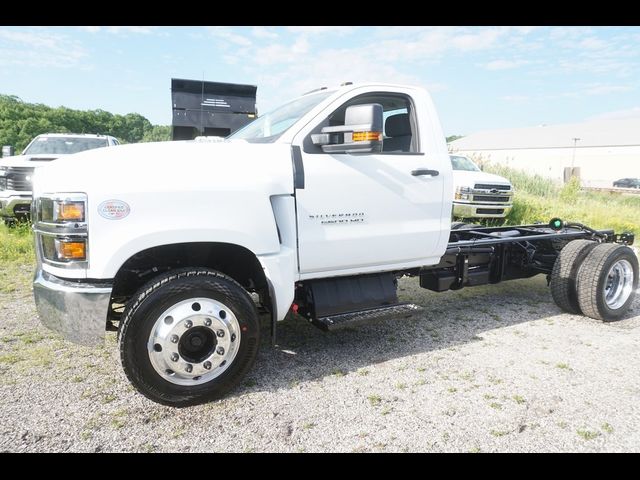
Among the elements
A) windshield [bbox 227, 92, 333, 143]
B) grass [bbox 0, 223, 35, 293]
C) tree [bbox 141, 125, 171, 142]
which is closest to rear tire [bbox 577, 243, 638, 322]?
windshield [bbox 227, 92, 333, 143]

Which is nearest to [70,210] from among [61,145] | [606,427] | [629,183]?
[606,427]

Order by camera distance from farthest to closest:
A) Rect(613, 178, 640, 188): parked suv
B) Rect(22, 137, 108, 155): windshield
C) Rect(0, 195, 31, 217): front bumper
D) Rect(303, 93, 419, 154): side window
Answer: Rect(613, 178, 640, 188): parked suv
Rect(22, 137, 108, 155): windshield
Rect(0, 195, 31, 217): front bumper
Rect(303, 93, 419, 154): side window

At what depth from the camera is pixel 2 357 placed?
3.55 metres

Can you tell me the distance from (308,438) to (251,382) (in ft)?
2.63

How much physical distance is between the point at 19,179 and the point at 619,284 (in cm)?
941

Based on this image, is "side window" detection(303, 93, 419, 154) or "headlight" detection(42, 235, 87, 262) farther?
"side window" detection(303, 93, 419, 154)

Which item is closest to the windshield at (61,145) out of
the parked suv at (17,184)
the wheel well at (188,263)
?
the parked suv at (17,184)

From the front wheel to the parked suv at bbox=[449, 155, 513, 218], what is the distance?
340 inches

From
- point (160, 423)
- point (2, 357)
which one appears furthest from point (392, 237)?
point (2, 357)

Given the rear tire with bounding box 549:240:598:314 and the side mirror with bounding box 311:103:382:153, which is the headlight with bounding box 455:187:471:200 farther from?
the side mirror with bounding box 311:103:382:153

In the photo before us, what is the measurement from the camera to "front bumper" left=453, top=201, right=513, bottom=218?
35.3ft

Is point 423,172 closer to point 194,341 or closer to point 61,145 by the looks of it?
point 194,341

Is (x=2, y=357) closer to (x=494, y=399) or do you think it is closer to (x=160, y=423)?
(x=160, y=423)

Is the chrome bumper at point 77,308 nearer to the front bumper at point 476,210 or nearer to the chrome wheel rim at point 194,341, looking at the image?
the chrome wheel rim at point 194,341
